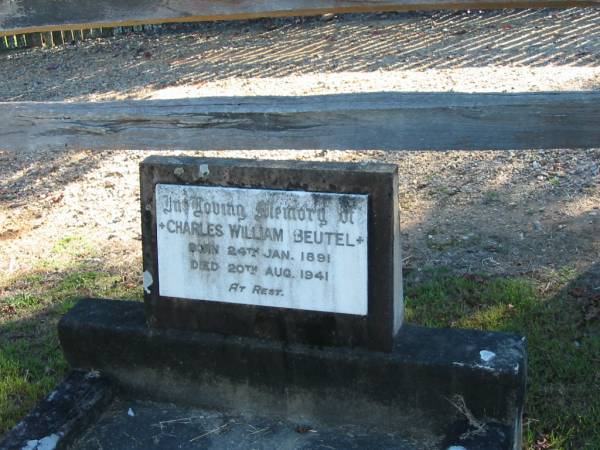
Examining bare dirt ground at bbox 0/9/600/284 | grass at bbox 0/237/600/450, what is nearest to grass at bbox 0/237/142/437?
grass at bbox 0/237/600/450

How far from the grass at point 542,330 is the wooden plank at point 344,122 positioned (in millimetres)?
1063

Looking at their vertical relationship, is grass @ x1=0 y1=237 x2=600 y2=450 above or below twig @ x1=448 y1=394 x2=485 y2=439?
below

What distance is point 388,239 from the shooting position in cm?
371

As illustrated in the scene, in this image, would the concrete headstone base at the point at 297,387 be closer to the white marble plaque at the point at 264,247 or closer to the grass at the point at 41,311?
the white marble plaque at the point at 264,247

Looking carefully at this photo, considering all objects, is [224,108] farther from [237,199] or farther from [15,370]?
[15,370]

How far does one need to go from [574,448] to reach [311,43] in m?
7.62

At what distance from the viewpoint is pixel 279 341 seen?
4.00 metres

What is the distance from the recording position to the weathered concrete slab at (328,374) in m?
3.71

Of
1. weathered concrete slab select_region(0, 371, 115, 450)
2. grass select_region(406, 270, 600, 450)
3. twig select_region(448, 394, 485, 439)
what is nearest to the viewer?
twig select_region(448, 394, 485, 439)

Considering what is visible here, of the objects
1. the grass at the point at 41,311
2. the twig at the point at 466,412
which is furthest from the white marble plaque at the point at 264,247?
the grass at the point at 41,311

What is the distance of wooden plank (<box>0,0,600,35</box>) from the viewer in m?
4.93

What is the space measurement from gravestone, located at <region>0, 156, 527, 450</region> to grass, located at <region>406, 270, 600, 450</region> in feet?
1.19

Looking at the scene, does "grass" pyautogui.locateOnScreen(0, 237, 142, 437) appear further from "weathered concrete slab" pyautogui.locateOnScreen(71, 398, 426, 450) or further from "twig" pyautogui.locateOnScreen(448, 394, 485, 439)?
"twig" pyautogui.locateOnScreen(448, 394, 485, 439)

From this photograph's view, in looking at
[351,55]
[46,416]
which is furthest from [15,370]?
[351,55]
